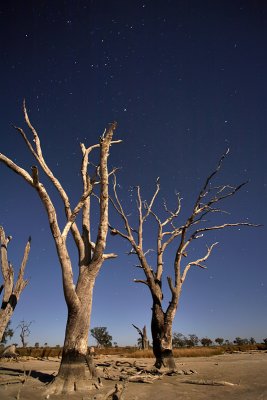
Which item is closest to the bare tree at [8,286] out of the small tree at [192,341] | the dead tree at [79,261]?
the dead tree at [79,261]

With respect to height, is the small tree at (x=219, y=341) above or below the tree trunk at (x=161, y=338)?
above

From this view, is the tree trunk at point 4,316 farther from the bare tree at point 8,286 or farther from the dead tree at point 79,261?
the dead tree at point 79,261

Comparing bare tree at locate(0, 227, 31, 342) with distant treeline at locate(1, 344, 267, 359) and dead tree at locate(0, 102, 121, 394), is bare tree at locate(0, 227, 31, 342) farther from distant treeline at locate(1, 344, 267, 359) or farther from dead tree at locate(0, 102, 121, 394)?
distant treeline at locate(1, 344, 267, 359)

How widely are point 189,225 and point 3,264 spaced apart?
750cm

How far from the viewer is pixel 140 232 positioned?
45.9 ft

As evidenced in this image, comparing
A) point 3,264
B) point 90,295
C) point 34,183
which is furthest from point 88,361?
point 3,264

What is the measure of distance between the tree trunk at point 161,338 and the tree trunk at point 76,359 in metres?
4.14

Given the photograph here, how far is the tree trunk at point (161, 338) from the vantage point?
1055cm

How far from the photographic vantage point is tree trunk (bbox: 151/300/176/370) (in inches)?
416

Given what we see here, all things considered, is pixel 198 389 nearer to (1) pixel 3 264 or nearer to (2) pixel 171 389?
(2) pixel 171 389

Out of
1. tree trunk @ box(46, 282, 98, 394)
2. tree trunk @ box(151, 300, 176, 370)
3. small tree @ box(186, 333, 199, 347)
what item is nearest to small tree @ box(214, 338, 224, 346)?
small tree @ box(186, 333, 199, 347)

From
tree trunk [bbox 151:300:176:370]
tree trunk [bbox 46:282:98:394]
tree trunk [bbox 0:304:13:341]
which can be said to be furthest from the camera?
tree trunk [bbox 151:300:176:370]

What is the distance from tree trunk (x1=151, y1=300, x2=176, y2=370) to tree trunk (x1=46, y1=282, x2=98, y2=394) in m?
4.14

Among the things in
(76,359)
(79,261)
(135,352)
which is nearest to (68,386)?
(76,359)
